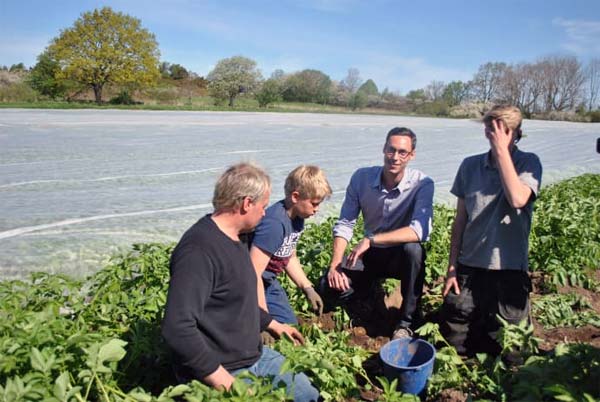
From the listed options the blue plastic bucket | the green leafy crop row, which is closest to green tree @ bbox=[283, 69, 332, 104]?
the green leafy crop row

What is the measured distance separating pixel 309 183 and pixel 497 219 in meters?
1.10

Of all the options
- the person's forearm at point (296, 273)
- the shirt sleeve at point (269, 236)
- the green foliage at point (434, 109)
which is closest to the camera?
the shirt sleeve at point (269, 236)

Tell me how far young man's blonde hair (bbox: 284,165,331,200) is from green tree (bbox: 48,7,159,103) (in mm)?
34761

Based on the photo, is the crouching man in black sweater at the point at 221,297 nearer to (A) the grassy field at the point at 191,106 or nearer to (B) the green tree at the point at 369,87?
(A) the grassy field at the point at 191,106

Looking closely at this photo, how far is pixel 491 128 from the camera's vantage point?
2648 millimetres

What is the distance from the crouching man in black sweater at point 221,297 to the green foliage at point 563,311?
1.93 metres

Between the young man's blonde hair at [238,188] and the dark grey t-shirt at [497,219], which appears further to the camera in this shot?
the dark grey t-shirt at [497,219]

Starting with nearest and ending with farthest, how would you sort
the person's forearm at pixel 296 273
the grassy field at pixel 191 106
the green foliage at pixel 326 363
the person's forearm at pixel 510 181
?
the green foliage at pixel 326 363
the person's forearm at pixel 510 181
the person's forearm at pixel 296 273
the grassy field at pixel 191 106

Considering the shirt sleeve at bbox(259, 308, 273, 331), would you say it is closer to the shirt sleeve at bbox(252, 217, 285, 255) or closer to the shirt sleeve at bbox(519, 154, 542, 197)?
the shirt sleeve at bbox(252, 217, 285, 255)

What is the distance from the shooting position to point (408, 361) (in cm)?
252

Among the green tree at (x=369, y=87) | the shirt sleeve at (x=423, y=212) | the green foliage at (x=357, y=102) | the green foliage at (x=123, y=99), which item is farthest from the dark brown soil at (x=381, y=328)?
the green tree at (x=369, y=87)

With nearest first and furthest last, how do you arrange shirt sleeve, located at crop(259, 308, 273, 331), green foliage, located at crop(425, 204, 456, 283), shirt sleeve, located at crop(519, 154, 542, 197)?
shirt sleeve, located at crop(259, 308, 273, 331), shirt sleeve, located at crop(519, 154, 542, 197), green foliage, located at crop(425, 204, 456, 283)

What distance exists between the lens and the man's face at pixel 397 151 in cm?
302

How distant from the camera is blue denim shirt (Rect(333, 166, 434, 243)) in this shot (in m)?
3.10
